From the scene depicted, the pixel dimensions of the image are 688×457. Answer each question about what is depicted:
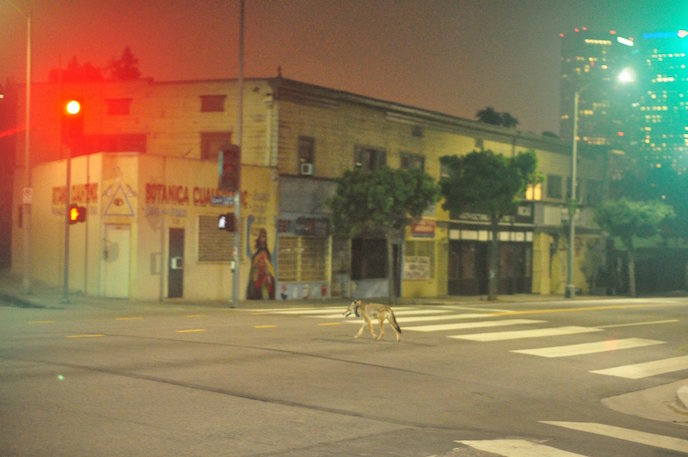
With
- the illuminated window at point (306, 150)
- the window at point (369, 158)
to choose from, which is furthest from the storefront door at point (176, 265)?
the window at point (369, 158)

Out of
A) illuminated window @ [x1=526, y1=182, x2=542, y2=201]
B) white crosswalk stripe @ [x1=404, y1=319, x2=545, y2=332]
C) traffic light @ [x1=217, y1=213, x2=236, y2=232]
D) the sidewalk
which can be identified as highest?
illuminated window @ [x1=526, y1=182, x2=542, y2=201]

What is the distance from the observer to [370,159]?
35.1 metres

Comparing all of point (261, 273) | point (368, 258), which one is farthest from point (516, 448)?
point (368, 258)

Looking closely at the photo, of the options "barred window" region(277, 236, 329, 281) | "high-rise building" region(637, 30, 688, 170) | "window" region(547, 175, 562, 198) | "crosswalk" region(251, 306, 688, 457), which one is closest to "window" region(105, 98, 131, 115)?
"barred window" region(277, 236, 329, 281)

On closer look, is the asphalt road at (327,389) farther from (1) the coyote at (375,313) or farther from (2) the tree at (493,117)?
(2) the tree at (493,117)

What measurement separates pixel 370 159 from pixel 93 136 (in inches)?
449

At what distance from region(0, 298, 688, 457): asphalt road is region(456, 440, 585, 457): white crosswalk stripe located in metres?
0.02

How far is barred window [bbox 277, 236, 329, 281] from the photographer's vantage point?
31328 mm

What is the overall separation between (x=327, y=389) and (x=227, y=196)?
54.1 ft

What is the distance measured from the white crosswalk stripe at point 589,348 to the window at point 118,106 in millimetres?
22310

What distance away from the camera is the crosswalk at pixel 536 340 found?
8.01 m

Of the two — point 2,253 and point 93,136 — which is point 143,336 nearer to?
point 93,136

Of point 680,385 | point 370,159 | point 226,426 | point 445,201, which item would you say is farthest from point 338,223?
point 226,426

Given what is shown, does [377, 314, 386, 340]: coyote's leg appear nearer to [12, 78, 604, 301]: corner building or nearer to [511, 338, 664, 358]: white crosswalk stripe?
[511, 338, 664, 358]: white crosswalk stripe
